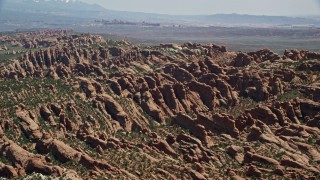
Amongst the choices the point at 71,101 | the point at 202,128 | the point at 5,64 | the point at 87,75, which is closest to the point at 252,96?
the point at 202,128

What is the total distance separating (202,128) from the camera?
4006 inches

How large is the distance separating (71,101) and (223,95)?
41.9 m

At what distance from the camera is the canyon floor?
262 feet

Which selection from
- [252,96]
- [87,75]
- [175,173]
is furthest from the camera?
[87,75]

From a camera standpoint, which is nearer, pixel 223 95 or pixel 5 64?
pixel 223 95

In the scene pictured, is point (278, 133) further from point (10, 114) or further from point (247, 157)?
point (10, 114)

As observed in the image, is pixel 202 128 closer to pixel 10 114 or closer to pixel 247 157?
pixel 247 157

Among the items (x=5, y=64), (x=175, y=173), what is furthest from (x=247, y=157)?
(x=5, y=64)

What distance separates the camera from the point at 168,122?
4906 inches

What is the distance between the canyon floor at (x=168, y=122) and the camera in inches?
3140

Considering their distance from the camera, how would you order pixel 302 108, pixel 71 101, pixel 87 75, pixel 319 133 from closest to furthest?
pixel 319 133
pixel 302 108
pixel 71 101
pixel 87 75

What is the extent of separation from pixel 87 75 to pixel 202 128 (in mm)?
72754

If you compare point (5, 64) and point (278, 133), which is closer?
point (278, 133)

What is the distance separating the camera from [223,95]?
135500mm
